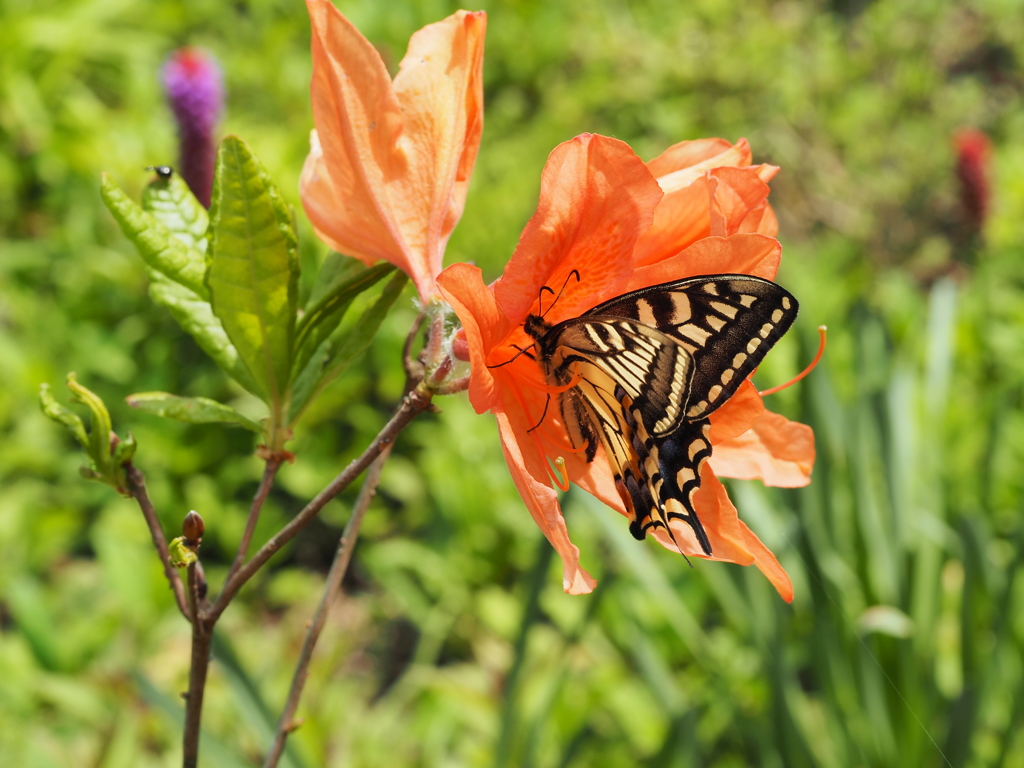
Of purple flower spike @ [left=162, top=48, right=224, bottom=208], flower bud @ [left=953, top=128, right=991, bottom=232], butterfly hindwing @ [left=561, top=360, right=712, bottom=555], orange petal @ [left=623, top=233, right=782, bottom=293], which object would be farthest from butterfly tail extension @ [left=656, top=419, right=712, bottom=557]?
flower bud @ [left=953, top=128, right=991, bottom=232]

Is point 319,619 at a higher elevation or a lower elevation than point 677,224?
lower

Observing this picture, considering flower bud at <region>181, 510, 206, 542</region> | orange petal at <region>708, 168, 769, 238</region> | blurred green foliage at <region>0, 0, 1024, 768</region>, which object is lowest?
blurred green foliage at <region>0, 0, 1024, 768</region>

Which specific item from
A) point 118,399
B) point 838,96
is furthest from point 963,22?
point 118,399

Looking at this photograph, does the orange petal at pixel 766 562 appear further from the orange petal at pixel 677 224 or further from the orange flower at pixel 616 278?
the orange petal at pixel 677 224

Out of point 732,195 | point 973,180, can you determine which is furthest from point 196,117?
point 973,180

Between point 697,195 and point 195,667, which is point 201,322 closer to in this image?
point 195,667

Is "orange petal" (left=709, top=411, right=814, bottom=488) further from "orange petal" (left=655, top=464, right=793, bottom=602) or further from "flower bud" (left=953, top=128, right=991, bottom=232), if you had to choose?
"flower bud" (left=953, top=128, right=991, bottom=232)

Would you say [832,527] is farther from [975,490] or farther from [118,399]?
[118,399]
